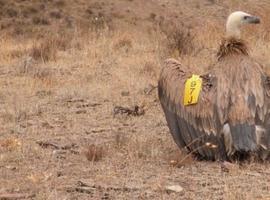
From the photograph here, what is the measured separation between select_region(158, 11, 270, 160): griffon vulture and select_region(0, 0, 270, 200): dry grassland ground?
18 cm

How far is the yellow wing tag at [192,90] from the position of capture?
22.1 feet

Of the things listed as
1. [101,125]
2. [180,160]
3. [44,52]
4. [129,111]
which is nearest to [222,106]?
[180,160]

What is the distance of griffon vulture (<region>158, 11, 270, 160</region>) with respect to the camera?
21.2 ft

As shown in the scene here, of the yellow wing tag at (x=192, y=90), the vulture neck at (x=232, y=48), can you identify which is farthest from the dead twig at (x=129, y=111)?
the yellow wing tag at (x=192, y=90)

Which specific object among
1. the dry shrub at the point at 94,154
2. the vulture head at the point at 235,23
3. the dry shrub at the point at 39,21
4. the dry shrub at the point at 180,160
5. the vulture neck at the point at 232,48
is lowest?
the dry shrub at the point at 39,21

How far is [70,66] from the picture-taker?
529 inches

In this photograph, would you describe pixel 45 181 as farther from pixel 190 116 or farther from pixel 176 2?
pixel 176 2

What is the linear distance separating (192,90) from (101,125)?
228 centimetres

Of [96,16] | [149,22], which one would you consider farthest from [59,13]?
[149,22]

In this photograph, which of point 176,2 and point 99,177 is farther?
point 176,2

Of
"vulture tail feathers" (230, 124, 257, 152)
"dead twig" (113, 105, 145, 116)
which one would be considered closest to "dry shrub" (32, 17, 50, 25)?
"dead twig" (113, 105, 145, 116)

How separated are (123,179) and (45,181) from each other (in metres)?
0.65

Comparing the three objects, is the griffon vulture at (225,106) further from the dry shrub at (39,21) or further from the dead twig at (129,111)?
the dry shrub at (39,21)

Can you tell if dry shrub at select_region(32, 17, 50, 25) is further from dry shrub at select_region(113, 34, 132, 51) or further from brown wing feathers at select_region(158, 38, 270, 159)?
brown wing feathers at select_region(158, 38, 270, 159)
